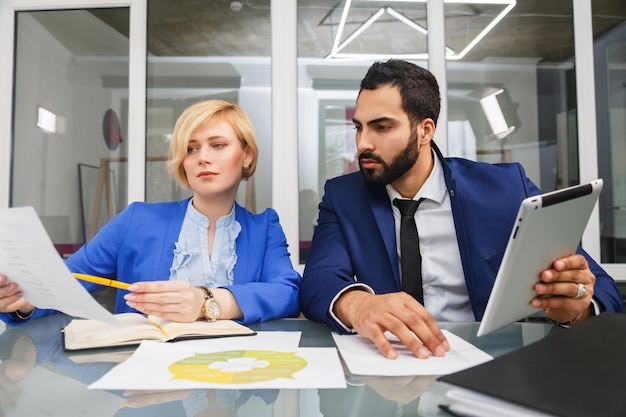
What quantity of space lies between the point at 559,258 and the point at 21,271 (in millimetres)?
1024

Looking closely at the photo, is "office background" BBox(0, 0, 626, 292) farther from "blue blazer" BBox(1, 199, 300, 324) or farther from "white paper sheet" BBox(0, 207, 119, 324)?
"white paper sheet" BBox(0, 207, 119, 324)

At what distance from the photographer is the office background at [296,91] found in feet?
7.86

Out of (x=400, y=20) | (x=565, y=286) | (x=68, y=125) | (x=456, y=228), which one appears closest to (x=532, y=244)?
(x=565, y=286)

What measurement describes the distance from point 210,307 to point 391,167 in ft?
2.49

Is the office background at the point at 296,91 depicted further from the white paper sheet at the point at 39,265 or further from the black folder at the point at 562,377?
the black folder at the point at 562,377

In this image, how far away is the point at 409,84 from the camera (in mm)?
1581

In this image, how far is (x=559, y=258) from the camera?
87 cm

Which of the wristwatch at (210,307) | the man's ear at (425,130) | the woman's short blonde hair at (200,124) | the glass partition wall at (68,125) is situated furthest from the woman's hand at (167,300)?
the glass partition wall at (68,125)

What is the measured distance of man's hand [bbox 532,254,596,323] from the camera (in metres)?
0.85

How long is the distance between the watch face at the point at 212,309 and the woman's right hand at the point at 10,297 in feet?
1.25

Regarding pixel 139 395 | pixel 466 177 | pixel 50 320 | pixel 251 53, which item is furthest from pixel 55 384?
pixel 251 53

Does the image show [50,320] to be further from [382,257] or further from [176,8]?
[176,8]

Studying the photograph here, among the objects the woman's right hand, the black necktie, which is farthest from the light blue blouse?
the black necktie

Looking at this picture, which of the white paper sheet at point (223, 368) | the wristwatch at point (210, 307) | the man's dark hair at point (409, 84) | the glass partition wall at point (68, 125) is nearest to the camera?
the white paper sheet at point (223, 368)
